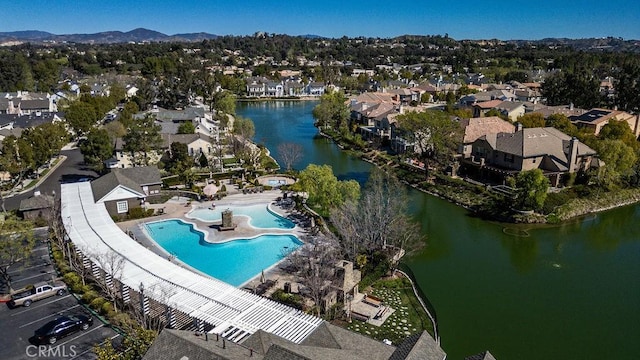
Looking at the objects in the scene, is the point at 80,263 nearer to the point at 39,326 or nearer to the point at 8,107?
the point at 39,326

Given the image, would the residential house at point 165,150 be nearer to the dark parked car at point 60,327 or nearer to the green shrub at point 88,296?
the green shrub at point 88,296

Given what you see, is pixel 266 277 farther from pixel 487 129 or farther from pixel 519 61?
pixel 519 61

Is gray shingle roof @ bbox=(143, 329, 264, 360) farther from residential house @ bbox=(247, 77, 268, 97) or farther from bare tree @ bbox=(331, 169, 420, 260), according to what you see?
residential house @ bbox=(247, 77, 268, 97)

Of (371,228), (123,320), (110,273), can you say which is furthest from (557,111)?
(123,320)

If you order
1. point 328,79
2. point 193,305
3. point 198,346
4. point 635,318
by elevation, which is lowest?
point 635,318

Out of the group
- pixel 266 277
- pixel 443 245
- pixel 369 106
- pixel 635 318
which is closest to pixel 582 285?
pixel 635 318

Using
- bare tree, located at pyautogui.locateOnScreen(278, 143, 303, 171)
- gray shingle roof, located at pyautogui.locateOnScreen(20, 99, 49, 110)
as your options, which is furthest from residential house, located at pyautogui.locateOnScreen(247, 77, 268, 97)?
bare tree, located at pyautogui.locateOnScreen(278, 143, 303, 171)
